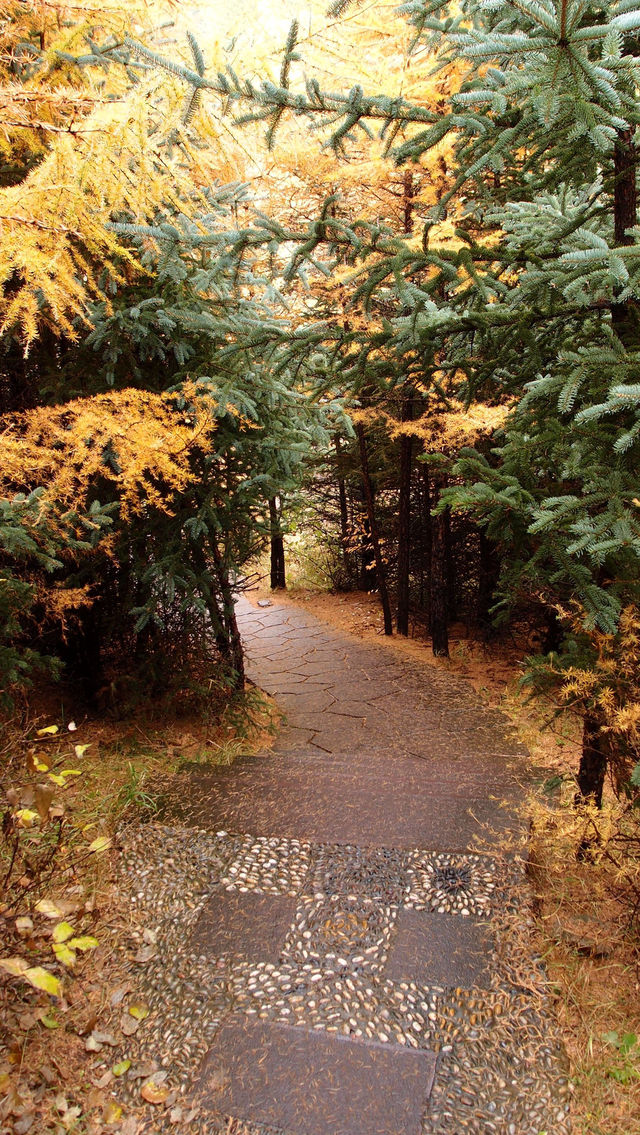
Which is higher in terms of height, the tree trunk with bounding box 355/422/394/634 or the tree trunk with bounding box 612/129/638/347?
the tree trunk with bounding box 612/129/638/347

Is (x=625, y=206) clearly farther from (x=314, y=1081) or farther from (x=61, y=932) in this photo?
(x=314, y=1081)

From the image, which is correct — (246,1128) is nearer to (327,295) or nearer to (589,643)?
(589,643)

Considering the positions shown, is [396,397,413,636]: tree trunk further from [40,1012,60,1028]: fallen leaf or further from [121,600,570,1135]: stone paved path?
[40,1012,60,1028]: fallen leaf

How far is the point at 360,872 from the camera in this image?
9.91ft

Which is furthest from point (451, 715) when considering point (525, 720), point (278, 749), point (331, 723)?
point (278, 749)

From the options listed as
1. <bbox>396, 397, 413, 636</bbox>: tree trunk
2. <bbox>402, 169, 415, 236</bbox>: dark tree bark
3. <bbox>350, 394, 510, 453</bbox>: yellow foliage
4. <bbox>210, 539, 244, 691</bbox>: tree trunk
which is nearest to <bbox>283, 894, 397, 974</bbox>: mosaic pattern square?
<bbox>210, 539, 244, 691</bbox>: tree trunk

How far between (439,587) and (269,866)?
14.6ft

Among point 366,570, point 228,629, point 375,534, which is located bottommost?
point 366,570

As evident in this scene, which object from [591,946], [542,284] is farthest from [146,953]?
[542,284]

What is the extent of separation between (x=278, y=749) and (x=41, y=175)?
4.17 metres

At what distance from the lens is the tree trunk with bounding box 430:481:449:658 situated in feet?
22.3

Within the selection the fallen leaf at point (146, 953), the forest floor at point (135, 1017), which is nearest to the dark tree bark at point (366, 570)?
the forest floor at point (135, 1017)

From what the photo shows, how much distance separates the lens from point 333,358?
9.86 feet

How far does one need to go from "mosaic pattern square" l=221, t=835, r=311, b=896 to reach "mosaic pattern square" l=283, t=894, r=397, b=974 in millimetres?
170
